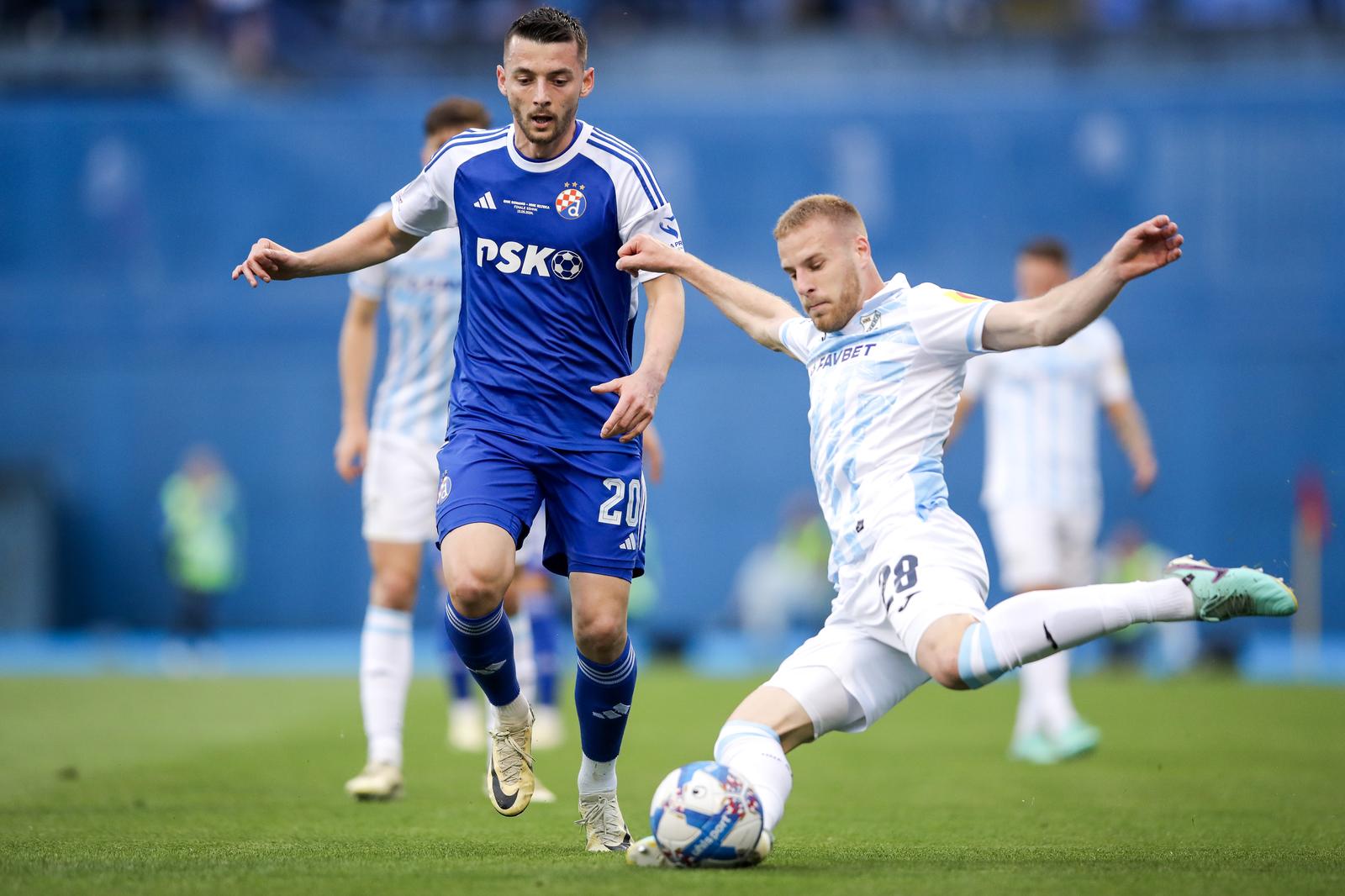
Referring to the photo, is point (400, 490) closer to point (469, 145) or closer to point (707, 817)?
point (469, 145)

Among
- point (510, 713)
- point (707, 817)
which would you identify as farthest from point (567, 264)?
point (707, 817)

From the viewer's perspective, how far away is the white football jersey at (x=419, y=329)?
698cm

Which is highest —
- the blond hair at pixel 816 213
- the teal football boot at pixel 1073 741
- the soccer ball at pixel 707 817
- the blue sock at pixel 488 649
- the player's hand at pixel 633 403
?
the blond hair at pixel 816 213

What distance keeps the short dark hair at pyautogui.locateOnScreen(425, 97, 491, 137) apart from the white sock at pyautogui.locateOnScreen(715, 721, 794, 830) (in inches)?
124

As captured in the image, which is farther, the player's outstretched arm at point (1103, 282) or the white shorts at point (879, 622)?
the white shorts at point (879, 622)

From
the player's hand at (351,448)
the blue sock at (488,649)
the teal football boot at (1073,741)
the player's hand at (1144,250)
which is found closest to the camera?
the player's hand at (1144,250)

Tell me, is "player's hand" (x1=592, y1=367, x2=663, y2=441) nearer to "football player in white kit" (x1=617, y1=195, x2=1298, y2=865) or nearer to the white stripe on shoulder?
"football player in white kit" (x1=617, y1=195, x2=1298, y2=865)

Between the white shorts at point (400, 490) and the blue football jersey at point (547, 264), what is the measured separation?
5.35 feet

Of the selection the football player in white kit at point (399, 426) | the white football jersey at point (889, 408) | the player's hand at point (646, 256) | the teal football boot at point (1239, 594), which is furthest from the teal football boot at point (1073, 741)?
the player's hand at point (646, 256)

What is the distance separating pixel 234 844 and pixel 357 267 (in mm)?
1932

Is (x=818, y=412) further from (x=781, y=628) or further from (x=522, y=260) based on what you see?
(x=781, y=628)

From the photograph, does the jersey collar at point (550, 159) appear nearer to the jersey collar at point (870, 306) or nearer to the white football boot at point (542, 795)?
the jersey collar at point (870, 306)

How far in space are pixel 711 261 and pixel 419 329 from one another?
17497mm

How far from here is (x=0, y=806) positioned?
244 inches
